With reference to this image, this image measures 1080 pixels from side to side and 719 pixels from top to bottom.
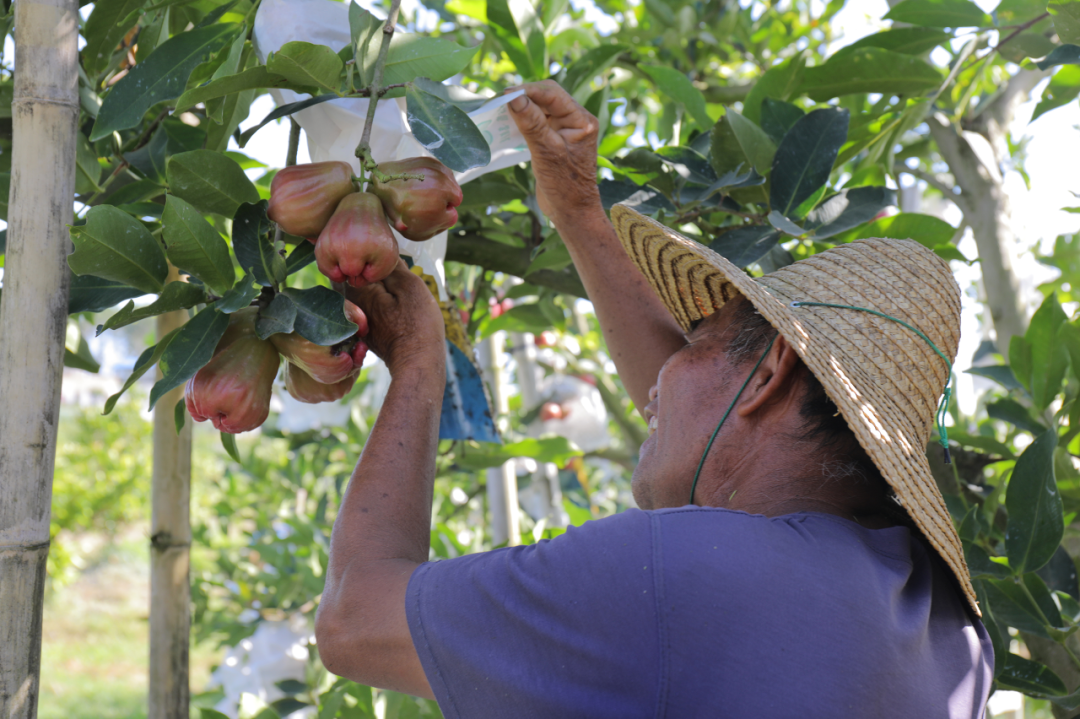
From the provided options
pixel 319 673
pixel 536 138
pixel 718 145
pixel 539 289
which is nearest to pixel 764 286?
pixel 718 145

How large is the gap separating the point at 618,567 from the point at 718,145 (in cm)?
69

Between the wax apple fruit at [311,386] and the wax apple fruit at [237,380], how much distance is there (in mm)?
92

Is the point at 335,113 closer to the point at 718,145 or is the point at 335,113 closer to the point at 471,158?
the point at 471,158

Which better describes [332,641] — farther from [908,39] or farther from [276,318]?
[908,39]

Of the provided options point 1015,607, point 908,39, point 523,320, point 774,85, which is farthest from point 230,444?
point 908,39

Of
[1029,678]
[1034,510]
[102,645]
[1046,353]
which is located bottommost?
[102,645]

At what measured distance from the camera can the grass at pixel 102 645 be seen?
5.95 meters

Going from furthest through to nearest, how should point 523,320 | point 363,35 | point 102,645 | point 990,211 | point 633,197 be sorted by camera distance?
point 102,645 → point 523,320 → point 990,211 → point 633,197 → point 363,35

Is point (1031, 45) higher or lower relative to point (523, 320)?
higher

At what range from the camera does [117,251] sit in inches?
30.0

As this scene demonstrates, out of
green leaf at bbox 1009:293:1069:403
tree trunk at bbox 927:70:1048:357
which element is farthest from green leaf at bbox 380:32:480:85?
tree trunk at bbox 927:70:1048:357

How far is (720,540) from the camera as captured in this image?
2.43ft

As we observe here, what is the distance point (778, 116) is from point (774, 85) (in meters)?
0.11

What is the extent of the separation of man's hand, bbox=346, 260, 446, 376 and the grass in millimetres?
4562
